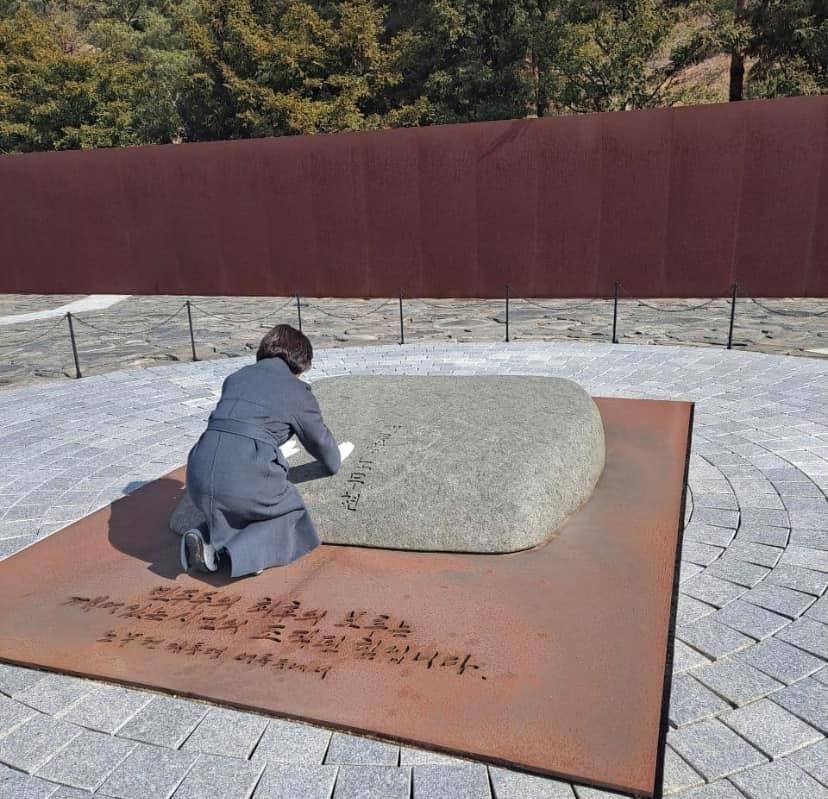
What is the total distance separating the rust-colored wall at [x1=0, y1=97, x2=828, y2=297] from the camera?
12.2m

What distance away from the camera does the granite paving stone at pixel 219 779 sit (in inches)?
102

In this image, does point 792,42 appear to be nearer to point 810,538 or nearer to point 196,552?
point 810,538

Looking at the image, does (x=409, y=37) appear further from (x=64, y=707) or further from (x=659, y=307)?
(x=64, y=707)

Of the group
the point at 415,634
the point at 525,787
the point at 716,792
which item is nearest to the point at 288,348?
the point at 415,634

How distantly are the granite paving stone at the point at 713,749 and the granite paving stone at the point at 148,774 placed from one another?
1.76 m

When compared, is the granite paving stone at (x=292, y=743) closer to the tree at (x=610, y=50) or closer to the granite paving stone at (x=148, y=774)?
the granite paving stone at (x=148, y=774)

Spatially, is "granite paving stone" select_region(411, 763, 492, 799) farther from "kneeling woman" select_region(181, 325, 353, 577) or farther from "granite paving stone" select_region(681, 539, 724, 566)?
"granite paving stone" select_region(681, 539, 724, 566)

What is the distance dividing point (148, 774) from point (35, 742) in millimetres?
530

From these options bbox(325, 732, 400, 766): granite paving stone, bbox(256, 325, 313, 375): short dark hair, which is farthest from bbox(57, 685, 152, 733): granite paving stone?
bbox(256, 325, 313, 375): short dark hair

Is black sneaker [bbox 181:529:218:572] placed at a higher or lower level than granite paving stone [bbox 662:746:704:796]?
higher

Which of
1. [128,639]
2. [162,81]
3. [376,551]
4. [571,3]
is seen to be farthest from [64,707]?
[162,81]

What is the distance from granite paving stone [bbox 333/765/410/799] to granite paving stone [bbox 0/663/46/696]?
148 centimetres

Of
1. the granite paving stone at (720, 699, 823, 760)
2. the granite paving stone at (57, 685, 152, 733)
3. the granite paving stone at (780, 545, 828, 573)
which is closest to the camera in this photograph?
the granite paving stone at (720, 699, 823, 760)

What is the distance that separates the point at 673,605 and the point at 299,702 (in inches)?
67.6
